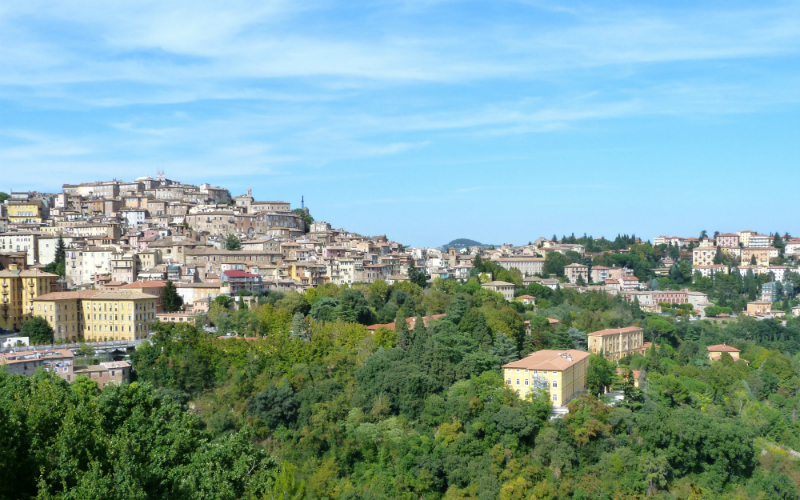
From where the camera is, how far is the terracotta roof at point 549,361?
26719 millimetres

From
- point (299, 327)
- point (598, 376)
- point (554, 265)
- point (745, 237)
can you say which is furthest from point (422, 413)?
point (745, 237)

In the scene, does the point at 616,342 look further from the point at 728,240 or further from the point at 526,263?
the point at 728,240

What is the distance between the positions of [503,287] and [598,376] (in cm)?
1896

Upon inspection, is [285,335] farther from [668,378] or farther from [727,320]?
[727,320]

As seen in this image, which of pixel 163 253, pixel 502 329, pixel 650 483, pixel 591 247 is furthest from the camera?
pixel 591 247

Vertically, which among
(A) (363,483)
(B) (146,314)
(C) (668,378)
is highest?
(B) (146,314)

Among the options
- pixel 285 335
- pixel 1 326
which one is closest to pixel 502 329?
pixel 285 335

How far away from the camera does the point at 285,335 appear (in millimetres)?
31016

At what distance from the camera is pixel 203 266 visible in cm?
4472

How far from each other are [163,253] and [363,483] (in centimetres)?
2528

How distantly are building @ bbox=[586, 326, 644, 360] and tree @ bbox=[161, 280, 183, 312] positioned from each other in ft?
61.3

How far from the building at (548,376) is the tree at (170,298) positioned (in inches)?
663

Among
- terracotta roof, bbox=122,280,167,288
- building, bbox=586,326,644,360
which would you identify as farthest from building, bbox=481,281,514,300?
terracotta roof, bbox=122,280,167,288

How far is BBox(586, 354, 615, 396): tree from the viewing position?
1122 inches
